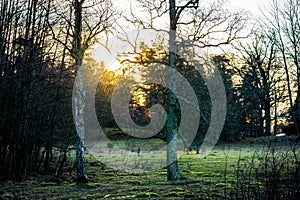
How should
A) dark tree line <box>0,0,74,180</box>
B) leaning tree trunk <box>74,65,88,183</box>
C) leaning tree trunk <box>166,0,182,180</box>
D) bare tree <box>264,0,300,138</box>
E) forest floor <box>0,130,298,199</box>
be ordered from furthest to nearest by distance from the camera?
bare tree <box>264,0,300,138</box>
leaning tree trunk <box>166,0,182,180</box>
leaning tree trunk <box>74,65,88,183</box>
dark tree line <box>0,0,74,180</box>
forest floor <box>0,130,298,199</box>

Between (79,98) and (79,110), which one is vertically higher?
(79,98)

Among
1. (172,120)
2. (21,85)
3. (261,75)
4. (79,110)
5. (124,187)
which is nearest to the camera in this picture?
(124,187)

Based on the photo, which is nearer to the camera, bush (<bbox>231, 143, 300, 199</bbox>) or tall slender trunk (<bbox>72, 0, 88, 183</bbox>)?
bush (<bbox>231, 143, 300, 199</bbox>)

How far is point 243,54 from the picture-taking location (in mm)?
33781

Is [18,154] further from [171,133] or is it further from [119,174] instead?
[171,133]

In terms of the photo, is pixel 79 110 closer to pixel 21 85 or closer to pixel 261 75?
pixel 21 85

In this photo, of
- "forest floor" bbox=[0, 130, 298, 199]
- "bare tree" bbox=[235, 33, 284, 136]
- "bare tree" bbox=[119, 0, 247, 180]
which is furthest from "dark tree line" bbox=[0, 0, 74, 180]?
"bare tree" bbox=[235, 33, 284, 136]

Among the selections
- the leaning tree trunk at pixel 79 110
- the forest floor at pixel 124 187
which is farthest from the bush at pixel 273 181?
the leaning tree trunk at pixel 79 110

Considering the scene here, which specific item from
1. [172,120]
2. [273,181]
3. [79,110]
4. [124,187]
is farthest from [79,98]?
[273,181]

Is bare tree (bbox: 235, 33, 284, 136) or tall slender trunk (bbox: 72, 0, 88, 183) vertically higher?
bare tree (bbox: 235, 33, 284, 136)

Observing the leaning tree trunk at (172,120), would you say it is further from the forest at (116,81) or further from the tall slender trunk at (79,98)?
the tall slender trunk at (79,98)

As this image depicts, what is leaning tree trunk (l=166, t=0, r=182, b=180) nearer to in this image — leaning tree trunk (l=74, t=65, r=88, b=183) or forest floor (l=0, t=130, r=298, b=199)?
forest floor (l=0, t=130, r=298, b=199)

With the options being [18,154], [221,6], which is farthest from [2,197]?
[221,6]

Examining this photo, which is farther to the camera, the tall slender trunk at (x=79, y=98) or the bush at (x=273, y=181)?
the tall slender trunk at (x=79, y=98)
